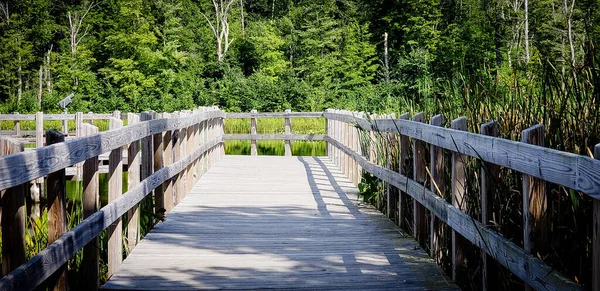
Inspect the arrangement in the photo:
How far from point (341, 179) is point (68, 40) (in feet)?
144

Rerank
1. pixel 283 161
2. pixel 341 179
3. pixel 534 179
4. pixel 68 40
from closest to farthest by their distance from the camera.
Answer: pixel 534 179
pixel 341 179
pixel 283 161
pixel 68 40

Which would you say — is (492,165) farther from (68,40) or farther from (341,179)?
(68,40)

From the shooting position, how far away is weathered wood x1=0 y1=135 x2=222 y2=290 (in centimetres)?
289

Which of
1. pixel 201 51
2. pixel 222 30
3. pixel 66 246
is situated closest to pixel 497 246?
pixel 66 246

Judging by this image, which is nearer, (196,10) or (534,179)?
(534,179)

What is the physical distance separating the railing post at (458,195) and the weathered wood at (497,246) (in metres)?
0.10

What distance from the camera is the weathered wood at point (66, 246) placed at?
2895mm

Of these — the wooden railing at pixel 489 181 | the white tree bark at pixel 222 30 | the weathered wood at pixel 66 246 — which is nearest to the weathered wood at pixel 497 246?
the wooden railing at pixel 489 181

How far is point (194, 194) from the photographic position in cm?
917

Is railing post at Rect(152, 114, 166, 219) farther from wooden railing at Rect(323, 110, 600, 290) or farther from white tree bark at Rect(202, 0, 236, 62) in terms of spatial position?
white tree bark at Rect(202, 0, 236, 62)

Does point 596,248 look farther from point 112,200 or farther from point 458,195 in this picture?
point 112,200

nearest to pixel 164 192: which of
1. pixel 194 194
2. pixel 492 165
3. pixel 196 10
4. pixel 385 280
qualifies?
pixel 194 194

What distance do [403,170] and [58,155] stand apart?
376 cm

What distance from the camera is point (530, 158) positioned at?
314 centimetres
